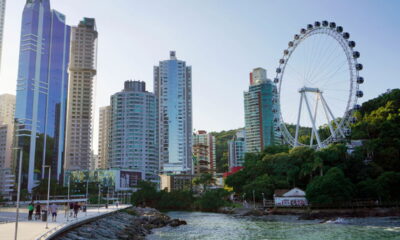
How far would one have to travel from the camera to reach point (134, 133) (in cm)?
17888

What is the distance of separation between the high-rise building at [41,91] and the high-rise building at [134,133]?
92.8 ft

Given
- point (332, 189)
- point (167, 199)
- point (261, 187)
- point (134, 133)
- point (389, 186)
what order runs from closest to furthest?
point (332, 189) → point (389, 186) → point (261, 187) → point (167, 199) → point (134, 133)

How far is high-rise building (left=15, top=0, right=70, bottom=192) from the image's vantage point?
138250mm

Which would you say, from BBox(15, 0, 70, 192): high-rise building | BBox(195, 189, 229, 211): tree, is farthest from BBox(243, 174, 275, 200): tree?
BBox(15, 0, 70, 192): high-rise building

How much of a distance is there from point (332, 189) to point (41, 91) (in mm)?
117355

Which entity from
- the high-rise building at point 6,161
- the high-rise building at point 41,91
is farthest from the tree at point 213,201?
the high-rise building at point 6,161

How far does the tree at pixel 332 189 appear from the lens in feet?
231

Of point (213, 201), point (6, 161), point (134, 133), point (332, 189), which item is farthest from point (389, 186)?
point (6, 161)

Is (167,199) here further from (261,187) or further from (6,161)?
(6,161)

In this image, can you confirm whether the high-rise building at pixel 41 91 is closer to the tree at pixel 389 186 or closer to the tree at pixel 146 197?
the tree at pixel 146 197

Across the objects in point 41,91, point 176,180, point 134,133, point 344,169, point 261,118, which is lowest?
point 176,180

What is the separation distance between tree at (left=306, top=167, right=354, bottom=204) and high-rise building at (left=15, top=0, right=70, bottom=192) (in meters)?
101

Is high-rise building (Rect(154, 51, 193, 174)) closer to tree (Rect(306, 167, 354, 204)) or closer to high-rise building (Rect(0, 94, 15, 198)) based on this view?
high-rise building (Rect(0, 94, 15, 198))

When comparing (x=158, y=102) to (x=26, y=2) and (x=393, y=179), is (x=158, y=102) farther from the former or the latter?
(x=393, y=179)
